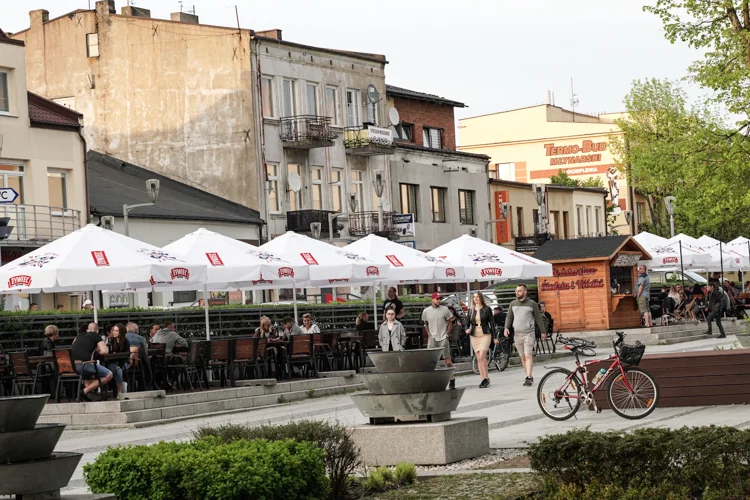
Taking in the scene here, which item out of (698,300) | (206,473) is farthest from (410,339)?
(206,473)

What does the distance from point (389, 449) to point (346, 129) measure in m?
→ 44.1

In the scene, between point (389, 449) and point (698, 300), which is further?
point (698, 300)

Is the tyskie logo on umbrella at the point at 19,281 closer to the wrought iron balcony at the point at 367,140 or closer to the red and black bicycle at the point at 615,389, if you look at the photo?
the red and black bicycle at the point at 615,389

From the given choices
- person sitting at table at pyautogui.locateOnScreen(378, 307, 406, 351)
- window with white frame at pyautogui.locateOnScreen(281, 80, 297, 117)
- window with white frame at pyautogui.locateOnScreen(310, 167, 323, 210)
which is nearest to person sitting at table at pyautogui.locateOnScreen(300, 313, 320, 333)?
person sitting at table at pyautogui.locateOnScreen(378, 307, 406, 351)

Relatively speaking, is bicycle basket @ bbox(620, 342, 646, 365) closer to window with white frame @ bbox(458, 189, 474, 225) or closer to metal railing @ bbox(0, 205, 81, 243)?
metal railing @ bbox(0, 205, 81, 243)

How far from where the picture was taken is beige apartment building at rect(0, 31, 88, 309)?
39625 mm

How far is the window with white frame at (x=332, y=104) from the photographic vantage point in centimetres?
5556

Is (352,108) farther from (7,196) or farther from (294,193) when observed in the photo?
(7,196)

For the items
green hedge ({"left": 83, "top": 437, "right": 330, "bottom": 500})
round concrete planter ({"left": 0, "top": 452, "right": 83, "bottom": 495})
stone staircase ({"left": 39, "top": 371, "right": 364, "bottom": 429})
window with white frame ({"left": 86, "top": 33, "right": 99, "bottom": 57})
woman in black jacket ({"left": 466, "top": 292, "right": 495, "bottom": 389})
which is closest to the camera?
round concrete planter ({"left": 0, "top": 452, "right": 83, "bottom": 495})

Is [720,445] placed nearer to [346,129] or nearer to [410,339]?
[410,339]

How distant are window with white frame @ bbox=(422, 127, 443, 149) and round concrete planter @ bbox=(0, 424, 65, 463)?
180ft

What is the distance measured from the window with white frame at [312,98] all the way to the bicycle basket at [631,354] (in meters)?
38.4

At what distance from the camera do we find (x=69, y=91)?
51.9 m

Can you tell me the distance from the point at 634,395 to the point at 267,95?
120 feet
